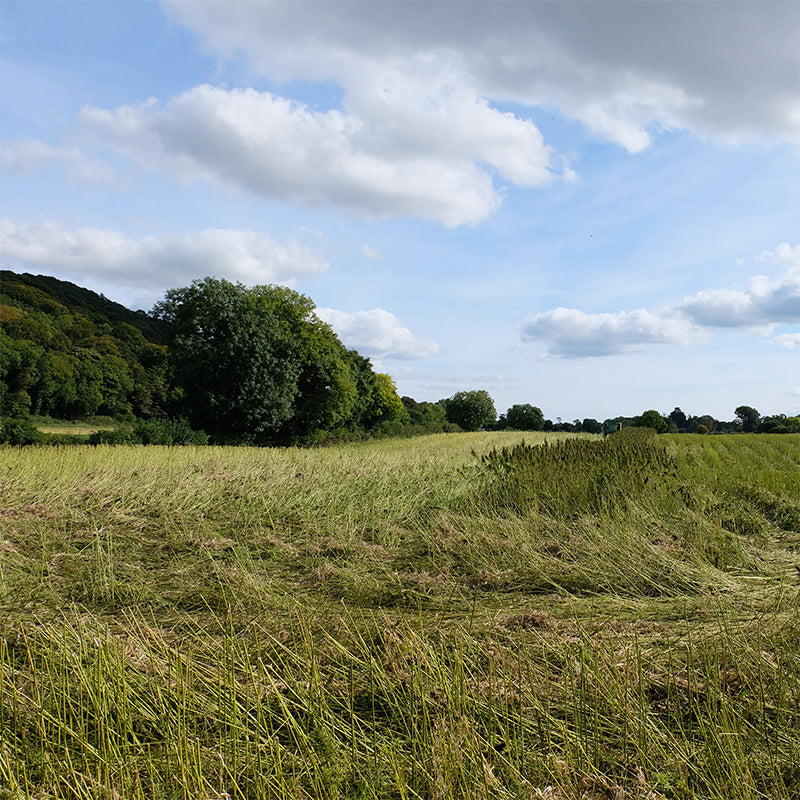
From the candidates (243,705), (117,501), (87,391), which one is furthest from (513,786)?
(87,391)

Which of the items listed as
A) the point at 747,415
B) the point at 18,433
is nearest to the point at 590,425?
the point at 747,415

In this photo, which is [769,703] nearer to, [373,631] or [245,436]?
[373,631]

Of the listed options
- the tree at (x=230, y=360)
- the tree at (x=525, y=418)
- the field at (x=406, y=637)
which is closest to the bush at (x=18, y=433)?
the field at (x=406, y=637)

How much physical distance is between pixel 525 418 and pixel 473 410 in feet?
21.4

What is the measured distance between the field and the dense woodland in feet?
33.5

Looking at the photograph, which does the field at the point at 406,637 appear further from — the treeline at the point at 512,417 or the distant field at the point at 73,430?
the treeline at the point at 512,417

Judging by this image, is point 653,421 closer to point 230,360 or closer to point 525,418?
point 525,418

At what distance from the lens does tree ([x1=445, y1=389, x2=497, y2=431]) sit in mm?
65000

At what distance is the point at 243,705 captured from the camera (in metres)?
2.78

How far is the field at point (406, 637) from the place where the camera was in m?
2.29

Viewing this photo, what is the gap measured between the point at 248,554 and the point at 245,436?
62.1ft

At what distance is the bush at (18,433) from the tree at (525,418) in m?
55.8

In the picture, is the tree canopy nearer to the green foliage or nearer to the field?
the green foliage

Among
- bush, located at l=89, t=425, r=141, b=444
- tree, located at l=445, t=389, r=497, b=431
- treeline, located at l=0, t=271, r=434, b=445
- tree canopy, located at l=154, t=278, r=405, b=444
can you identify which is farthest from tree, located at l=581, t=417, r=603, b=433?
bush, located at l=89, t=425, r=141, b=444
